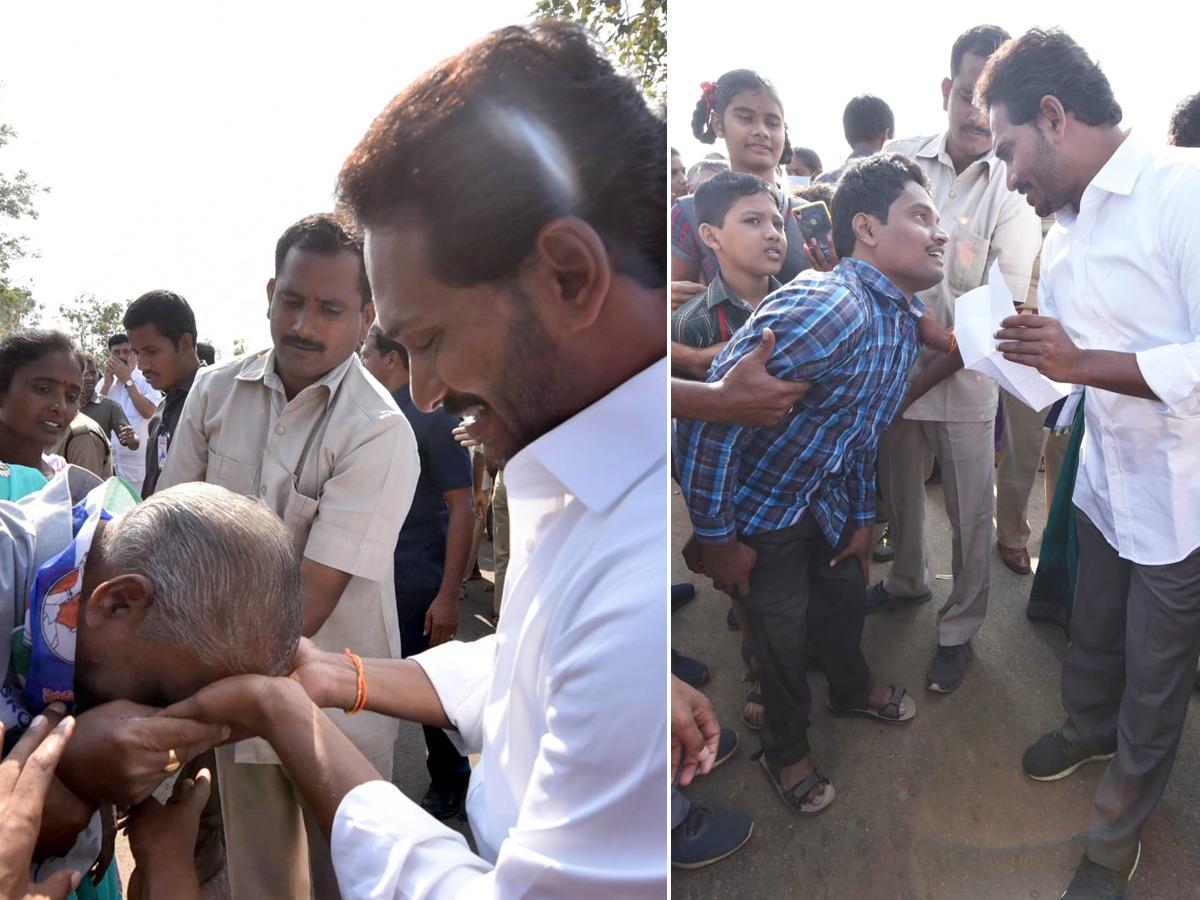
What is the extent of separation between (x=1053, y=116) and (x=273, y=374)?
4.24 feet

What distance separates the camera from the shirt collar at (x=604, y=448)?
2.54 feet

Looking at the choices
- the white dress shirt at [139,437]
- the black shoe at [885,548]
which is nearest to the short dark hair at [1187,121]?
the black shoe at [885,548]

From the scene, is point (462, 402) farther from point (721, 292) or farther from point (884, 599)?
point (884, 599)

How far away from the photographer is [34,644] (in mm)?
823

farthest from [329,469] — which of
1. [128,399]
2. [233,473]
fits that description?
[128,399]

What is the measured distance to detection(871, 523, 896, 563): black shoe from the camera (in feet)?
3.19

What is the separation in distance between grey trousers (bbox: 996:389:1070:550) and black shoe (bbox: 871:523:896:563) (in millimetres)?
137

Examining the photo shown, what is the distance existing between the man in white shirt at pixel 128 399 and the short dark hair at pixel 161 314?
149 cm

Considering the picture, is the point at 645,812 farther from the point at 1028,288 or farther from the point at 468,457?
the point at 468,457

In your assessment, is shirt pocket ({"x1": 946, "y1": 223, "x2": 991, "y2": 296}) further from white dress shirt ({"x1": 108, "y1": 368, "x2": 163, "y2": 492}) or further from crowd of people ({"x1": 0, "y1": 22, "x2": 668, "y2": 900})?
white dress shirt ({"x1": 108, "y1": 368, "x2": 163, "y2": 492})

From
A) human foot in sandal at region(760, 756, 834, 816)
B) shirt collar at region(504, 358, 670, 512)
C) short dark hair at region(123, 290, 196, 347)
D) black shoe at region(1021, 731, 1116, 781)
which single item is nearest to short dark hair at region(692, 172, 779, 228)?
shirt collar at region(504, 358, 670, 512)

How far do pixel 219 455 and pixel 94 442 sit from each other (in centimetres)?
175

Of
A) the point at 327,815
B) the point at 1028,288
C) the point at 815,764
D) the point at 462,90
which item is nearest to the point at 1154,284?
the point at 1028,288

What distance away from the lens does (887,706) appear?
3.22 feet
